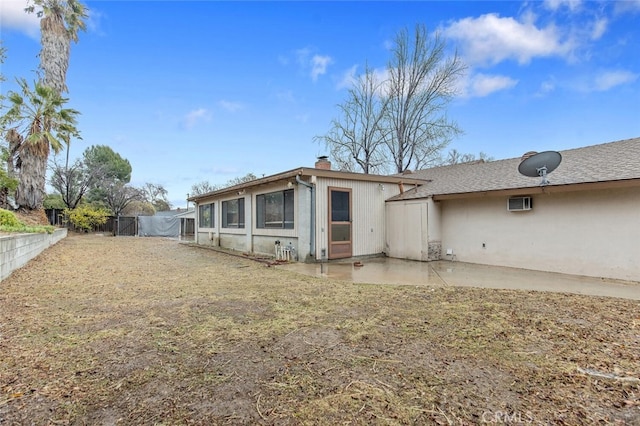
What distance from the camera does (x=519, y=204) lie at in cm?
777

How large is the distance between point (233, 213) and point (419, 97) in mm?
13820

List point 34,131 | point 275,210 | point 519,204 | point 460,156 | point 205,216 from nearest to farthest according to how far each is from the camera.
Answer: point 519,204 < point 275,210 < point 34,131 < point 205,216 < point 460,156

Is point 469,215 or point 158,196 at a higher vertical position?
point 158,196

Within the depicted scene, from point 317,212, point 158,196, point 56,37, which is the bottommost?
point 317,212

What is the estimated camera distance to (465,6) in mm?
12648

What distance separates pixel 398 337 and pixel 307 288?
8.32 ft

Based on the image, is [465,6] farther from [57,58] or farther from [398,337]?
[57,58]

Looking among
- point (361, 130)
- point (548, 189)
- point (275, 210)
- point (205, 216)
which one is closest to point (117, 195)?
point (205, 216)

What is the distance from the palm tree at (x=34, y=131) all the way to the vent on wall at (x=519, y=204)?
18066 mm

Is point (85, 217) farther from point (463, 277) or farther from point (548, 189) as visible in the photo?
point (548, 189)

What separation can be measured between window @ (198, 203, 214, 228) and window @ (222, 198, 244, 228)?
1.74m

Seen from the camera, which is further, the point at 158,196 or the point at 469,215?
the point at 158,196

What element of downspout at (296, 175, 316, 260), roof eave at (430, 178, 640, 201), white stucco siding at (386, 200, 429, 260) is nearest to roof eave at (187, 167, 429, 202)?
downspout at (296, 175, 316, 260)

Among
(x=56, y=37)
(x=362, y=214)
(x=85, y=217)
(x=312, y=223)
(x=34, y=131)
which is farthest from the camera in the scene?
(x=85, y=217)
